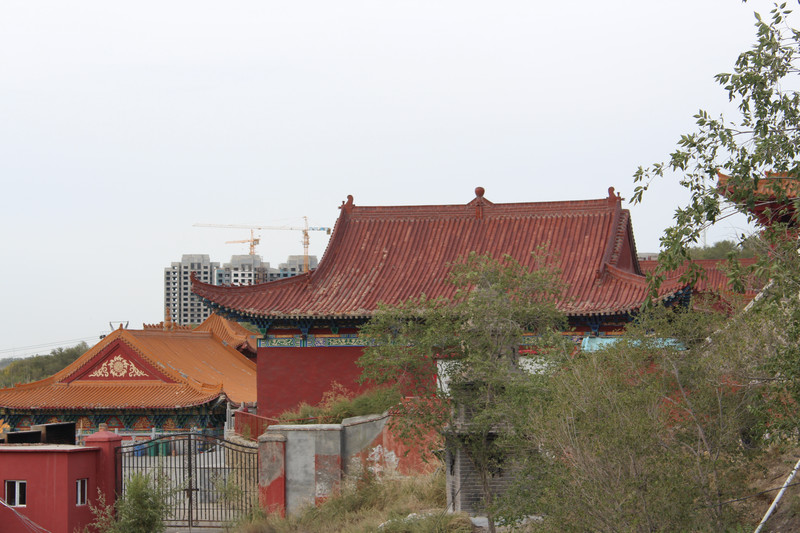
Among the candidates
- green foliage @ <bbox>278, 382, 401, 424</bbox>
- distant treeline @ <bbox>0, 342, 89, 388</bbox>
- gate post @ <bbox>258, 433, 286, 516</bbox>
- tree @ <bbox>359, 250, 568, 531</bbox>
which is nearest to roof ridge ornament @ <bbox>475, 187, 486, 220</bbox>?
green foliage @ <bbox>278, 382, 401, 424</bbox>

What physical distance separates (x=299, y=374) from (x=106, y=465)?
481 cm

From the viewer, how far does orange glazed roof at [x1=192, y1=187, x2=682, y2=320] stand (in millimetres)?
21297

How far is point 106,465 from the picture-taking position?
18625 mm

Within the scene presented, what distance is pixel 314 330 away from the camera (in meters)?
21.9

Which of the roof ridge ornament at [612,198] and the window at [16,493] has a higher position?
the roof ridge ornament at [612,198]

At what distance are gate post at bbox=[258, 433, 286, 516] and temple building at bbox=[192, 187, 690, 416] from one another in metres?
4.04

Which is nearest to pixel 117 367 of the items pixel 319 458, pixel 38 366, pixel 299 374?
pixel 299 374

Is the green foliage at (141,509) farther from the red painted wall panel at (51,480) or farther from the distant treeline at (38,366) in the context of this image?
the distant treeline at (38,366)

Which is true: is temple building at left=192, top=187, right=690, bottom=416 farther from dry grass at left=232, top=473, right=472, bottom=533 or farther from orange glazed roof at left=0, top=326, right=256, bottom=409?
orange glazed roof at left=0, top=326, right=256, bottom=409

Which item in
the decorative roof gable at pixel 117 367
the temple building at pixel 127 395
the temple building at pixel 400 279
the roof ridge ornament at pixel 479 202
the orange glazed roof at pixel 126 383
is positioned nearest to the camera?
the temple building at pixel 400 279

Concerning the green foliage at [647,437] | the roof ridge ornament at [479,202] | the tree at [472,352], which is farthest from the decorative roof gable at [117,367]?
the green foliage at [647,437]

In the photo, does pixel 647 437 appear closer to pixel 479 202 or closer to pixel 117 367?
pixel 479 202

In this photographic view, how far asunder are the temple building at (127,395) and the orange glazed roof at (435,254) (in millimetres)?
9548

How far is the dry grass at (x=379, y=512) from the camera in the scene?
13.4 meters
